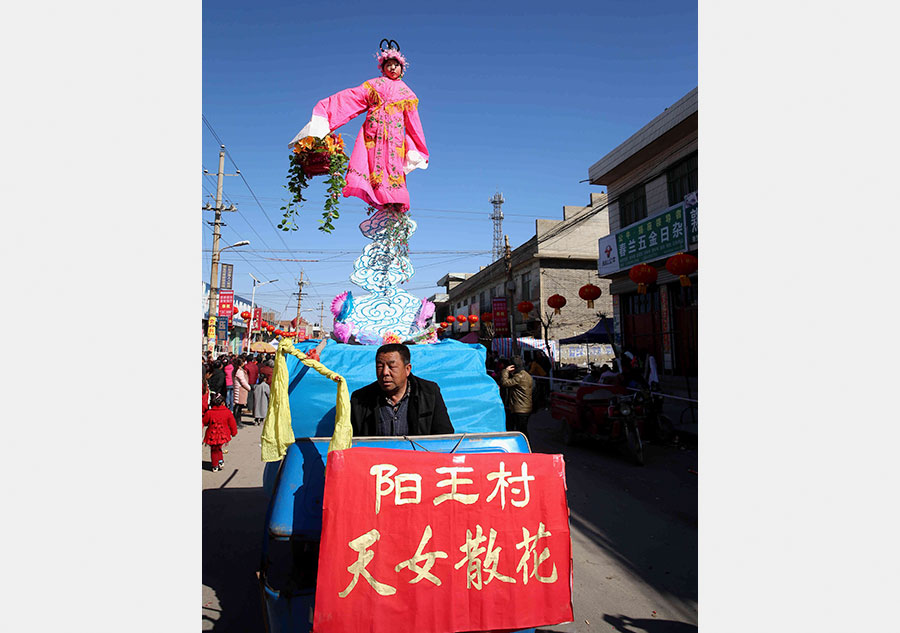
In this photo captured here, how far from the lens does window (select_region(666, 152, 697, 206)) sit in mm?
13766

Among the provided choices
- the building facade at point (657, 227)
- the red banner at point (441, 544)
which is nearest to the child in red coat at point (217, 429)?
the red banner at point (441, 544)

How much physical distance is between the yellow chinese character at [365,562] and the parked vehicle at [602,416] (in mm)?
6505

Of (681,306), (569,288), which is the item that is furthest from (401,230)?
(569,288)

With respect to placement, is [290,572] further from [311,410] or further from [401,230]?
[401,230]

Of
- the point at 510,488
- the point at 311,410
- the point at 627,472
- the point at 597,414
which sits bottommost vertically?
the point at 627,472

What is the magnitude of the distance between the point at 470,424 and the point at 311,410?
1.28 m

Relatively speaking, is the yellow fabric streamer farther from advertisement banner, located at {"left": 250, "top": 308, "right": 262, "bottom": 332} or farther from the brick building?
advertisement banner, located at {"left": 250, "top": 308, "right": 262, "bottom": 332}

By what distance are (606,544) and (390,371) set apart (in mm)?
3290

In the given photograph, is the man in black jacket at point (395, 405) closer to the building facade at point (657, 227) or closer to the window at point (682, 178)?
the building facade at point (657, 227)

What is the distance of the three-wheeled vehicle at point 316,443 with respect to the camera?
252 centimetres

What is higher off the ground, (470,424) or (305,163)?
(305,163)

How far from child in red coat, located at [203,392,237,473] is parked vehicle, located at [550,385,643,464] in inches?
237

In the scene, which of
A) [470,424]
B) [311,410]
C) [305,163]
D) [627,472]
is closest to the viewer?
[311,410]

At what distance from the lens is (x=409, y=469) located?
8.29ft
